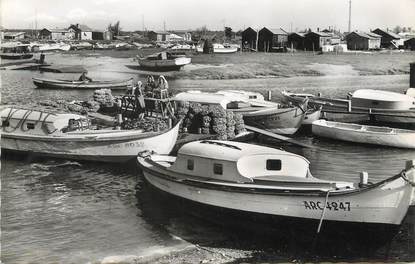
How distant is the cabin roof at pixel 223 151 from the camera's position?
12719 millimetres

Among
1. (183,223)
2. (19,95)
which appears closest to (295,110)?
(183,223)

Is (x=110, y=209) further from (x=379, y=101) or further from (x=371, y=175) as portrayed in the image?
(x=379, y=101)

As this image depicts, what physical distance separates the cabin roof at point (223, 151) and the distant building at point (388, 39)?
72.0 meters

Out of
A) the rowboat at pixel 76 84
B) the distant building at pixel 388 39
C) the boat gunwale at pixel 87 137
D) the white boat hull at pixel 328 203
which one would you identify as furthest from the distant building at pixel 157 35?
the white boat hull at pixel 328 203

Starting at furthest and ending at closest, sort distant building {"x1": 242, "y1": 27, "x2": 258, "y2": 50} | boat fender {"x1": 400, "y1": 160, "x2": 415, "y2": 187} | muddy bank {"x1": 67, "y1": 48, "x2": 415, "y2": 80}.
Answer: distant building {"x1": 242, "y1": 27, "x2": 258, "y2": 50} < muddy bank {"x1": 67, "y1": 48, "x2": 415, "y2": 80} < boat fender {"x1": 400, "y1": 160, "x2": 415, "y2": 187}

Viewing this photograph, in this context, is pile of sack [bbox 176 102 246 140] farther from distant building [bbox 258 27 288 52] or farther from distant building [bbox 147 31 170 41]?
distant building [bbox 147 31 170 41]

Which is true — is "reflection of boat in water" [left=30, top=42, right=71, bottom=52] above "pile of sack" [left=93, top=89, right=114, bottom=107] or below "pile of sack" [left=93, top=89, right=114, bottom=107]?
above

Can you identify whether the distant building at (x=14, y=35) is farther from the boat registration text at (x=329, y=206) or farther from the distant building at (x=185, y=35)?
the boat registration text at (x=329, y=206)

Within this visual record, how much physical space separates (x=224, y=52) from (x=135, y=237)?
71222 mm

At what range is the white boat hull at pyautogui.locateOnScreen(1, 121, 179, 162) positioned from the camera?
17922 millimetres

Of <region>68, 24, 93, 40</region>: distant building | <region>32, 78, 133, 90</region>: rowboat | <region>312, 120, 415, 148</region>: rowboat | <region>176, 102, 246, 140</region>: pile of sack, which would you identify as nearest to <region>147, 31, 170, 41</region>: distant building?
<region>68, 24, 93, 40</region>: distant building

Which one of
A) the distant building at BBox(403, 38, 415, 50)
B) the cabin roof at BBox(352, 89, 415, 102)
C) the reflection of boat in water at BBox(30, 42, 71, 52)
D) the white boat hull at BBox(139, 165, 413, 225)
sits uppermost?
the distant building at BBox(403, 38, 415, 50)

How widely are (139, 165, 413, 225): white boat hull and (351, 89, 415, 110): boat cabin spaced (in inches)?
654

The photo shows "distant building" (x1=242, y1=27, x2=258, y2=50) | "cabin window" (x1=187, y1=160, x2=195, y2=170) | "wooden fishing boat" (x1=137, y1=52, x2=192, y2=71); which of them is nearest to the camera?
"cabin window" (x1=187, y1=160, x2=195, y2=170)
